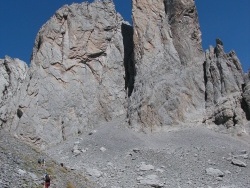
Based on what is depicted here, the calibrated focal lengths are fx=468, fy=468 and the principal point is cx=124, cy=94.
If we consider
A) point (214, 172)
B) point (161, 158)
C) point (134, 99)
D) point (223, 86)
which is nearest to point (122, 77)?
point (134, 99)

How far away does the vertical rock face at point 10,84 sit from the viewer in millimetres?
82994

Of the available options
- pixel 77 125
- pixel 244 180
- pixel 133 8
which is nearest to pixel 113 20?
pixel 133 8

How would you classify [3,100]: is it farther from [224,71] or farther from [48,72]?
[224,71]

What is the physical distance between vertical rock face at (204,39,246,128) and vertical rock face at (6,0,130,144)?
50.5ft

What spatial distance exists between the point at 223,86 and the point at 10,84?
1775 inches

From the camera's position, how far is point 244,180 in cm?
4759

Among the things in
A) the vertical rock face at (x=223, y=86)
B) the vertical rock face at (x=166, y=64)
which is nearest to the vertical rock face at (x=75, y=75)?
the vertical rock face at (x=166, y=64)

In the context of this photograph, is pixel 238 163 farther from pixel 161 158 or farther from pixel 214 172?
pixel 161 158

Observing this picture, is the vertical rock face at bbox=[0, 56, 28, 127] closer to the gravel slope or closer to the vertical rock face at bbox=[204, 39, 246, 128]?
the gravel slope

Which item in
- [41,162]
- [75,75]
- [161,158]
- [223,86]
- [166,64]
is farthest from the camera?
[75,75]

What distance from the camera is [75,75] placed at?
83.1 meters

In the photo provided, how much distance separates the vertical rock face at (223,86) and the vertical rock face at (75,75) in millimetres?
15403

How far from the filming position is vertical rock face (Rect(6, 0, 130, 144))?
7681 cm

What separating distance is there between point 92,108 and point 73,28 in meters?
15.7
